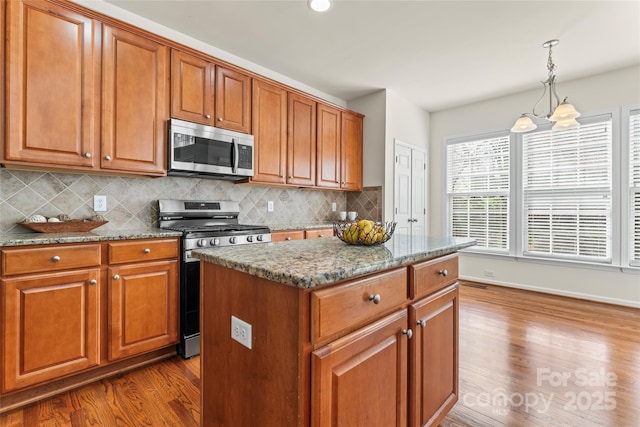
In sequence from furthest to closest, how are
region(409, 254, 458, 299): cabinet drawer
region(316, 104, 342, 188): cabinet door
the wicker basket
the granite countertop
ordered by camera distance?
region(316, 104, 342, 188): cabinet door → the wicker basket → region(409, 254, 458, 299): cabinet drawer → the granite countertop

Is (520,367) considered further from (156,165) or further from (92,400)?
(156,165)

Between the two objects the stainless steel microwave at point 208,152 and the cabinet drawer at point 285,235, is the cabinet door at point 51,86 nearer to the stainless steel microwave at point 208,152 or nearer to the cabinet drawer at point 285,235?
the stainless steel microwave at point 208,152

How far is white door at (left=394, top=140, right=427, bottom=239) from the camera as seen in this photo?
4.24 metres

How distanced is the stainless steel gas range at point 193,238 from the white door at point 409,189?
7.15ft

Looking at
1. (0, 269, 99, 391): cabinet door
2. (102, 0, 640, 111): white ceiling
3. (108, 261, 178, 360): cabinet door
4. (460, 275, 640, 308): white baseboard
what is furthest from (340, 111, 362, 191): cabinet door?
(0, 269, 99, 391): cabinet door

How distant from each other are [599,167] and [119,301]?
4.88 m

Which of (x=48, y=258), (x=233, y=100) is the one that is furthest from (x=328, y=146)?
(x=48, y=258)

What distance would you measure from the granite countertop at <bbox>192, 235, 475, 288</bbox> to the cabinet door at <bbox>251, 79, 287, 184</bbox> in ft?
6.03

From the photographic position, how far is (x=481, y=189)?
4.51 meters

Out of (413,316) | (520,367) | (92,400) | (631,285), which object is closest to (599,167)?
(631,285)

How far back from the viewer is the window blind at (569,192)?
3.55 meters

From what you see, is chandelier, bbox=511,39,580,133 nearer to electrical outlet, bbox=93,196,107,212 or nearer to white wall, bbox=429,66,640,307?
white wall, bbox=429,66,640,307

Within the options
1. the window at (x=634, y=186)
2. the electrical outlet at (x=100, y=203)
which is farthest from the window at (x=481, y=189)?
the electrical outlet at (x=100, y=203)

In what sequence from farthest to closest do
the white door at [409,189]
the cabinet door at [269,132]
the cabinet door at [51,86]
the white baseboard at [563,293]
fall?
the white door at [409,189], the white baseboard at [563,293], the cabinet door at [269,132], the cabinet door at [51,86]
